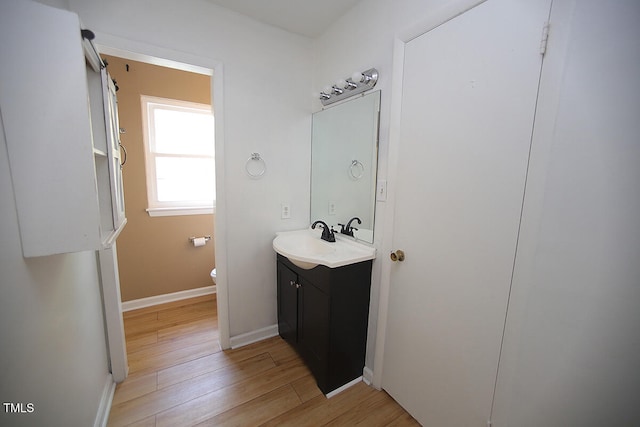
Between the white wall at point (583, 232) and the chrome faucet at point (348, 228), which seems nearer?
the white wall at point (583, 232)

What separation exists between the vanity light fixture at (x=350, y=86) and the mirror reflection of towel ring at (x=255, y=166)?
0.72 metres

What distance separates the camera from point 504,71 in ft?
3.24

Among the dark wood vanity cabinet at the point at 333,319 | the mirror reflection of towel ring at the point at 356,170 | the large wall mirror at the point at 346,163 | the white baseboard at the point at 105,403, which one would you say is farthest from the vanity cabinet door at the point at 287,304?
the white baseboard at the point at 105,403

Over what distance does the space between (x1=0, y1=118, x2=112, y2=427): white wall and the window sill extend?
1.29 m

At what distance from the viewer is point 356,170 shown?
1809mm

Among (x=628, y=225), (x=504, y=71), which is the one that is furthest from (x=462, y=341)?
(x=504, y=71)

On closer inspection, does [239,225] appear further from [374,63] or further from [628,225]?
[628,225]

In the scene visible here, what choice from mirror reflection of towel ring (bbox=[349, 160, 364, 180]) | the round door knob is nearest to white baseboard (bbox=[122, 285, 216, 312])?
mirror reflection of towel ring (bbox=[349, 160, 364, 180])

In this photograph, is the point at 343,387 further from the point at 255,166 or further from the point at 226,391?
the point at 255,166

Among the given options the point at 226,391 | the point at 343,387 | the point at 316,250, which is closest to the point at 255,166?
the point at 316,250

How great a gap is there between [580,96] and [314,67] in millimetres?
1847

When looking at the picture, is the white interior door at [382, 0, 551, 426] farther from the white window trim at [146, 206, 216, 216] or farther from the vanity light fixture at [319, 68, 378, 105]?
the white window trim at [146, 206, 216, 216]

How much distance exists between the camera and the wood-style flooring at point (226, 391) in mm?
1443

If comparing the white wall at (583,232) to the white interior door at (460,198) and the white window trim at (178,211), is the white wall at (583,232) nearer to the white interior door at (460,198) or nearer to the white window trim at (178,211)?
the white interior door at (460,198)
